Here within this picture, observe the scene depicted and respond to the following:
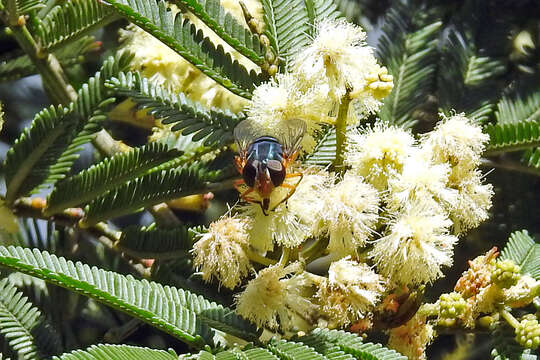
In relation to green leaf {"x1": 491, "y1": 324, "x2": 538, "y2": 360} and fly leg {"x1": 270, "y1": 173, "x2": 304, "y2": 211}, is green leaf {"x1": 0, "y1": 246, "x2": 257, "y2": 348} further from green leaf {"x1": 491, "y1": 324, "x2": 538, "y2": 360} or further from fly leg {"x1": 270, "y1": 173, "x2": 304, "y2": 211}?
green leaf {"x1": 491, "y1": 324, "x2": 538, "y2": 360}

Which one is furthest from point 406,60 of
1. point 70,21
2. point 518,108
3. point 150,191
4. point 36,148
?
point 36,148

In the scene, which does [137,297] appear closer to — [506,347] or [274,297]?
[274,297]

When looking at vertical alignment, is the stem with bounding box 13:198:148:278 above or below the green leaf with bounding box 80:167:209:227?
below

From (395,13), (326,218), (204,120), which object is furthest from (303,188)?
(395,13)

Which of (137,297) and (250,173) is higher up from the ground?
(250,173)

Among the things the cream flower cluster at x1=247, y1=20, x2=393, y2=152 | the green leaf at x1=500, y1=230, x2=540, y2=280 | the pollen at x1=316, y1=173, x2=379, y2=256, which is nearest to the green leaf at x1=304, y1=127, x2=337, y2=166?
the cream flower cluster at x1=247, y1=20, x2=393, y2=152

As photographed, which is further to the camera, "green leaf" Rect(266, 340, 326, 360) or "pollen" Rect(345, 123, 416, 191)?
"pollen" Rect(345, 123, 416, 191)

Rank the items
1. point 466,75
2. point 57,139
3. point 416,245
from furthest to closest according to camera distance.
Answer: point 466,75 → point 57,139 → point 416,245
